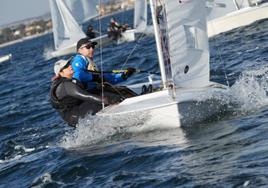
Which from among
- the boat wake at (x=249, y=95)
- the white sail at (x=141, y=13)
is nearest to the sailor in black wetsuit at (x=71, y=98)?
the boat wake at (x=249, y=95)

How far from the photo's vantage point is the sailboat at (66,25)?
30.4 meters

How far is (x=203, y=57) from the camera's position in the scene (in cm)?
939

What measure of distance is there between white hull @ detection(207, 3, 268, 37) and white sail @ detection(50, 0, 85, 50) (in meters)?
9.50

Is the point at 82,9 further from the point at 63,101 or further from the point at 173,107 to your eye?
the point at 173,107

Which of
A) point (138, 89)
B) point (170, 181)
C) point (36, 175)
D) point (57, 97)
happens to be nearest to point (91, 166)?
point (36, 175)

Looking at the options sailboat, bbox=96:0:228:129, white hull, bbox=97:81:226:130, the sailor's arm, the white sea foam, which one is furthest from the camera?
the sailor's arm

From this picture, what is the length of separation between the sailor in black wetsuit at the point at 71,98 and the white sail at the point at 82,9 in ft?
72.2

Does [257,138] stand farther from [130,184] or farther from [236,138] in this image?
[130,184]

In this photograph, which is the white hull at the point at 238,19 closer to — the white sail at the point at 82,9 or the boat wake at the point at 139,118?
the white sail at the point at 82,9

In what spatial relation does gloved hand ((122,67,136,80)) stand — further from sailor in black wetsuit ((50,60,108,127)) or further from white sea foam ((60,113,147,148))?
white sea foam ((60,113,147,148))

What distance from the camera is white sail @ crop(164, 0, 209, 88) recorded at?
8.90 metres

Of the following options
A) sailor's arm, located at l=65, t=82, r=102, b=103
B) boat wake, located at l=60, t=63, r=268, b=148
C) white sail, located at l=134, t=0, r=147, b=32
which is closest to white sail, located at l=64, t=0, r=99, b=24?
white sail, located at l=134, t=0, r=147, b=32

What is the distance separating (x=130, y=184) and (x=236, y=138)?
157 cm

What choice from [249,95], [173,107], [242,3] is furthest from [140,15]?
[173,107]
